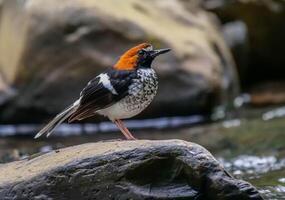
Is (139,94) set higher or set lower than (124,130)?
higher

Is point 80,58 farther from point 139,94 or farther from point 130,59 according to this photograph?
point 139,94

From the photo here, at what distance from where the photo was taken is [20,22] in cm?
1040

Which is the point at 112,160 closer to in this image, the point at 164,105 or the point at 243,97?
the point at 164,105

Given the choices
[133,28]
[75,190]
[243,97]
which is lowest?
[243,97]

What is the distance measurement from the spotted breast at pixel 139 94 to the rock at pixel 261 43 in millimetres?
9180

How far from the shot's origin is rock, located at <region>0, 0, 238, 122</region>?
32.1ft

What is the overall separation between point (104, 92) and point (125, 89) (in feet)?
0.68

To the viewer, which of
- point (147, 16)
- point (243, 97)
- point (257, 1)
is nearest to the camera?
point (147, 16)

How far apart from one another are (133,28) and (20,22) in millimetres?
1718

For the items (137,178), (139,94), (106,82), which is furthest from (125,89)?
(137,178)

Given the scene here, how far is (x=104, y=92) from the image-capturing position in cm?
533

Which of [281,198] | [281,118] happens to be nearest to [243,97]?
[281,118]

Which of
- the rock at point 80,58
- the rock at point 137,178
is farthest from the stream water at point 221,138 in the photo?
the rock at point 137,178

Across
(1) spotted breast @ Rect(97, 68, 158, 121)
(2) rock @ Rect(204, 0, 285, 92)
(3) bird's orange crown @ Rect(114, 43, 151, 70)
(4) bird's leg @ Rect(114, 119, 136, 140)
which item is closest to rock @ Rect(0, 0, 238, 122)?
(2) rock @ Rect(204, 0, 285, 92)
